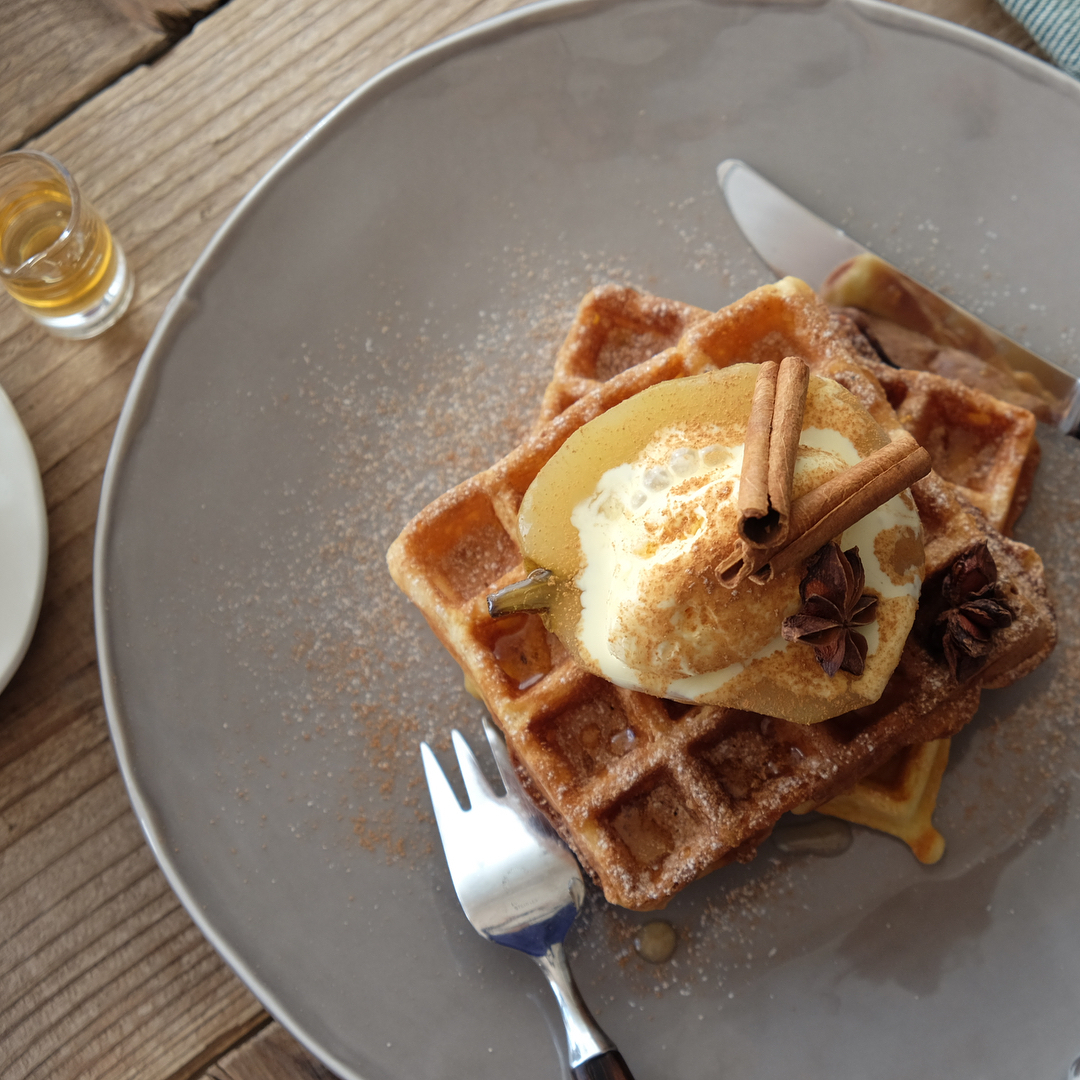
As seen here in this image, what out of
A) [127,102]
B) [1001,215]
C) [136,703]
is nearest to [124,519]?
[136,703]

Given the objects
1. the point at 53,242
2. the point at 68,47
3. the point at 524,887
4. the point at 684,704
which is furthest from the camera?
the point at 68,47

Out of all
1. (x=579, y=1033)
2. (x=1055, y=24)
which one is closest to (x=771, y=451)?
(x=579, y=1033)

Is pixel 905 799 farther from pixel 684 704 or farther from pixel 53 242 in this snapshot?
pixel 53 242

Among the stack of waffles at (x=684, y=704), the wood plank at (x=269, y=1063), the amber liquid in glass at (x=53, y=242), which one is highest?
the amber liquid in glass at (x=53, y=242)

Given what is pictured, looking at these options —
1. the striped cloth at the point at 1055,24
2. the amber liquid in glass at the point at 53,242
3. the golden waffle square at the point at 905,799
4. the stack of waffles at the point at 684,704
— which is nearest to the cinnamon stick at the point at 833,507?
the stack of waffles at the point at 684,704

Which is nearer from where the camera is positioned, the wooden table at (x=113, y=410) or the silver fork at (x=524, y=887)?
the silver fork at (x=524, y=887)

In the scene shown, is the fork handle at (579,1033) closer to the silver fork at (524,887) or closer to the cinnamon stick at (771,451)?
the silver fork at (524,887)
